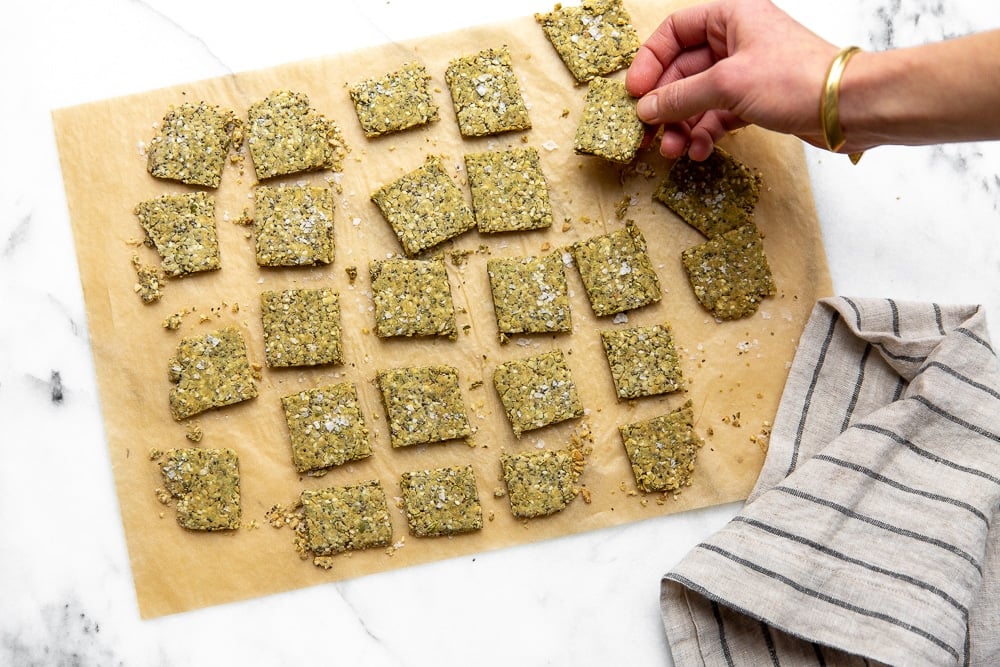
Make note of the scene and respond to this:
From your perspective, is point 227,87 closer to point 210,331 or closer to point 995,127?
point 210,331

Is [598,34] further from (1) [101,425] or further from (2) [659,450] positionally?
(1) [101,425]

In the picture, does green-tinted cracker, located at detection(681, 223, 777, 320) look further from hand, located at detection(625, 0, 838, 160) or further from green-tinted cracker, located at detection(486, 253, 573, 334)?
green-tinted cracker, located at detection(486, 253, 573, 334)

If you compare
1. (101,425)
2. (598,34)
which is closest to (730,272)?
(598,34)

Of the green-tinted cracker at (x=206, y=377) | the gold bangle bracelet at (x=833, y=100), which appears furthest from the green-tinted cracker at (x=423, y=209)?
the gold bangle bracelet at (x=833, y=100)

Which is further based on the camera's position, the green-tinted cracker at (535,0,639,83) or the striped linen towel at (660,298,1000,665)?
the green-tinted cracker at (535,0,639,83)

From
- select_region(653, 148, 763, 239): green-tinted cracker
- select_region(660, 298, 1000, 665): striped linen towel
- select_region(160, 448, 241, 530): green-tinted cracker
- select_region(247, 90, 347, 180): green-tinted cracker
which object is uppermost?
select_region(247, 90, 347, 180): green-tinted cracker

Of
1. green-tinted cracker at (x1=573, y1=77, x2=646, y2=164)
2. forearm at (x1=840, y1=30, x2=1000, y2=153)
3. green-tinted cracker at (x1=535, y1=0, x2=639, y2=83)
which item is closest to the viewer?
forearm at (x1=840, y1=30, x2=1000, y2=153)

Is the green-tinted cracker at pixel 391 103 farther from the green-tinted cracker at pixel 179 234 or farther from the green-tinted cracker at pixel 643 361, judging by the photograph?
the green-tinted cracker at pixel 643 361

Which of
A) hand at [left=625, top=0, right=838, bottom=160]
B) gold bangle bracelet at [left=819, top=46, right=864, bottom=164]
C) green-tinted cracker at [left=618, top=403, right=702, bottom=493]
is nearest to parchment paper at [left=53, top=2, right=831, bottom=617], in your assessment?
green-tinted cracker at [left=618, top=403, right=702, bottom=493]
